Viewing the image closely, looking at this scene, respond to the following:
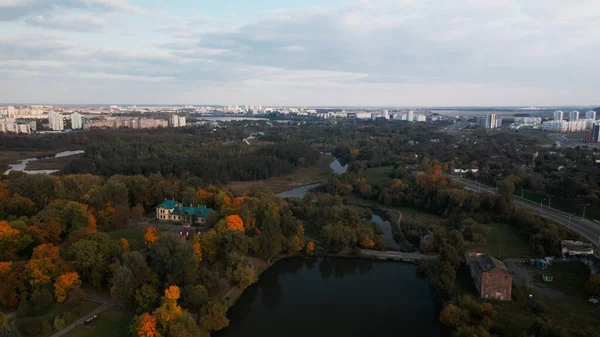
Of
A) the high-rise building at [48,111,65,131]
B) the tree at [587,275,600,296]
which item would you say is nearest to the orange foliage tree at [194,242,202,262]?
the tree at [587,275,600,296]

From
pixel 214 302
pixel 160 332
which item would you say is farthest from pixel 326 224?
pixel 160 332

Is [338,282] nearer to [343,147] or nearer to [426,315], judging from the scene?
[426,315]

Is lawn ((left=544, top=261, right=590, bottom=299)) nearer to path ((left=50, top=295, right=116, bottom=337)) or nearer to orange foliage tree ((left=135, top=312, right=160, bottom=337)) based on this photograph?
orange foliage tree ((left=135, top=312, right=160, bottom=337))

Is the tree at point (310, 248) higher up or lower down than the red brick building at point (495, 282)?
lower down

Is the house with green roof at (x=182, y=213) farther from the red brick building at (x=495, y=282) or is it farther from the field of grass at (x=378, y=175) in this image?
the field of grass at (x=378, y=175)

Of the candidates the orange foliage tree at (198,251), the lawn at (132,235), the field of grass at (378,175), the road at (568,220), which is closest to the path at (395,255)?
the orange foliage tree at (198,251)
